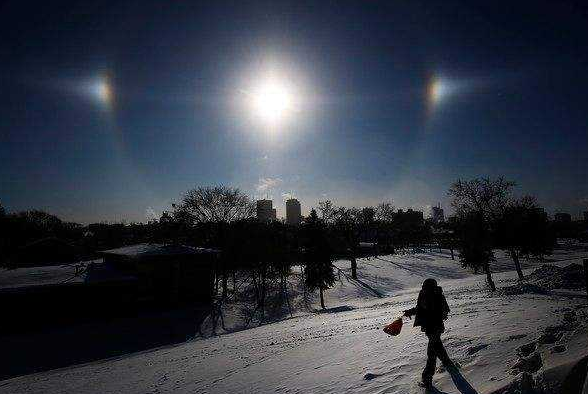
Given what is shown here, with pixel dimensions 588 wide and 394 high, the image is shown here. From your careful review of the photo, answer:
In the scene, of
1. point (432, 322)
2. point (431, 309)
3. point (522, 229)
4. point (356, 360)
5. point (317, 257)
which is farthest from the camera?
point (522, 229)

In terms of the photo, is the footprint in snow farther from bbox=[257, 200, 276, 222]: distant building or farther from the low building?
bbox=[257, 200, 276, 222]: distant building

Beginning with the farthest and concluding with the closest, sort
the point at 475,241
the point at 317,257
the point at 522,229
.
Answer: the point at 522,229 < the point at 317,257 < the point at 475,241

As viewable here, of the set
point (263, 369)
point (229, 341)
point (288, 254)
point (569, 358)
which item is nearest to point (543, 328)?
point (569, 358)

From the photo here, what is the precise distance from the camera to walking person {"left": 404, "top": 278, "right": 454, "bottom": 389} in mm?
6184

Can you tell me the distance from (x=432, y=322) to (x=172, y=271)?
1122 inches

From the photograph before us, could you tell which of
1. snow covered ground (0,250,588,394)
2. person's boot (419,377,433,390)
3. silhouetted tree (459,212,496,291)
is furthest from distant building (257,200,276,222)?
person's boot (419,377,433,390)

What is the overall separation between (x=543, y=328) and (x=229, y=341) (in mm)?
12354

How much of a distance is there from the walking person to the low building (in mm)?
26952

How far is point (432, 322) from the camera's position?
642cm

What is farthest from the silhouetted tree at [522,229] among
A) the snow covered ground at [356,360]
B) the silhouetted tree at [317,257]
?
the snow covered ground at [356,360]

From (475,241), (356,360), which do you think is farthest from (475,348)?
(475,241)

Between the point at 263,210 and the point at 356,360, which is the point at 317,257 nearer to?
the point at 356,360

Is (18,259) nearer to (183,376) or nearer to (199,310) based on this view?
(199,310)

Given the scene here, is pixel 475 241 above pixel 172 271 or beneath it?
above
